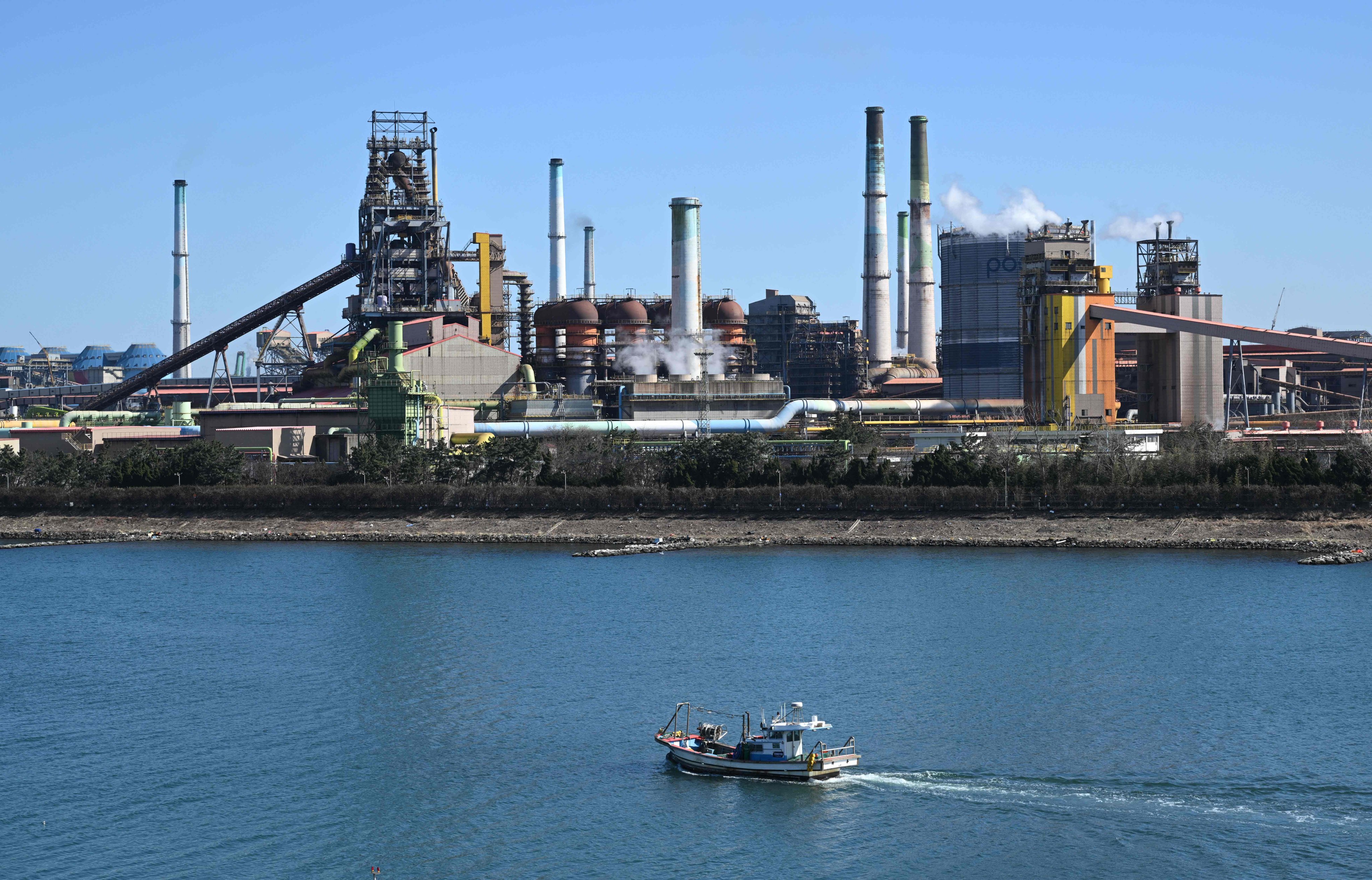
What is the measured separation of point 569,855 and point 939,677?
14.1 m

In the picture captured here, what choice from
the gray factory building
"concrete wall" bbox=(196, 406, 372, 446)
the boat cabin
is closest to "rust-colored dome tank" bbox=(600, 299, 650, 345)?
the gray factory building

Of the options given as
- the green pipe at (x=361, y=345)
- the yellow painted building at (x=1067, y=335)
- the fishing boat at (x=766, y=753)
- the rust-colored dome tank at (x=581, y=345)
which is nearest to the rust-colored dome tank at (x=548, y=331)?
the rust-colored dome tank at (x=581, y=345)

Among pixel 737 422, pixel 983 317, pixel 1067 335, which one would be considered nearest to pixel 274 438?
pixel 737 422

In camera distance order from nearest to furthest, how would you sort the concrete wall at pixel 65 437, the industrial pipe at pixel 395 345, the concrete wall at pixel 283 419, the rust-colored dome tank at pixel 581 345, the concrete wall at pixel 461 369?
the industrial pipe at pixel 395 345 < the concrete wall at pixel 283 419 < the concrete wall at pixel 65 437 < the concrete wall at pixel 461 369 < the rust-colored dome tank at pixel 581 345

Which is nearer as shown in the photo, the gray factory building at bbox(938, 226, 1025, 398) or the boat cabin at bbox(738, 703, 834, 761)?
the boat cabin at bbox(738, 703, 834, 761)

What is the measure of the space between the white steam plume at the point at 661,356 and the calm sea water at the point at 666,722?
152ft

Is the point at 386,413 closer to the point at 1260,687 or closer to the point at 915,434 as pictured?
the point at 915,434

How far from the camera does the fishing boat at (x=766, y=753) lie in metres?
29.4

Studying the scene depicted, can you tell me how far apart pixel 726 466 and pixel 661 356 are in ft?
98.6

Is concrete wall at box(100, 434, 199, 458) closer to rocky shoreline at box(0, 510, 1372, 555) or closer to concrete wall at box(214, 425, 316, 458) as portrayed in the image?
concrete wall at box(214, 425, 316, 458)

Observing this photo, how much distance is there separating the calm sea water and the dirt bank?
8.26m

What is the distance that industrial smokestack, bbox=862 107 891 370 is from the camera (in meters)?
114

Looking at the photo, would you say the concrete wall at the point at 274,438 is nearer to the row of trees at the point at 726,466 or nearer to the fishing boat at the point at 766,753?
the row of trees at the point at 726,466

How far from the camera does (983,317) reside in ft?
351
